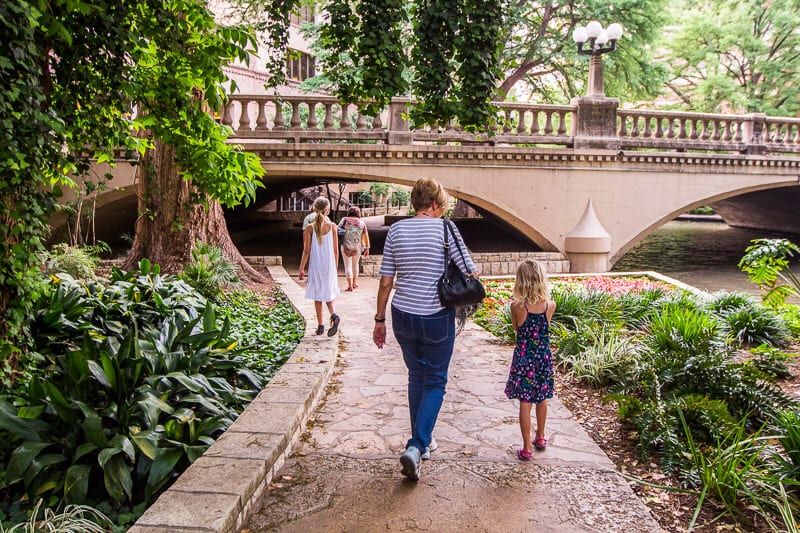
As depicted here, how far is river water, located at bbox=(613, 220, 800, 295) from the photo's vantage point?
16312 millimetres

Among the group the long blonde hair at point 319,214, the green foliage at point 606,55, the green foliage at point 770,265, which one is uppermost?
the green foliage at point 606,55

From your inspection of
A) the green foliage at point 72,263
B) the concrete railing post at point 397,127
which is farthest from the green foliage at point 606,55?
the green foliage at point 72,263

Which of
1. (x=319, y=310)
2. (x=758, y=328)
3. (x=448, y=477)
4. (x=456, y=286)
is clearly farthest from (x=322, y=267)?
(x=758, y=328)

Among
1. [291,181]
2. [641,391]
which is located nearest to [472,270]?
[641,391]

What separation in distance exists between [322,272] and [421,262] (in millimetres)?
3108

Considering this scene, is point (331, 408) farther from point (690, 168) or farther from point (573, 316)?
point (690, 168)

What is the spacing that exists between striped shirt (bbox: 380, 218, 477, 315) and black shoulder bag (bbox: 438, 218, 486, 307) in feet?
0.09

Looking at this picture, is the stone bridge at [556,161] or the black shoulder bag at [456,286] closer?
the black shoulder bag at [456,286]

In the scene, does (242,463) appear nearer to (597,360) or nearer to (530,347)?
(530,347)

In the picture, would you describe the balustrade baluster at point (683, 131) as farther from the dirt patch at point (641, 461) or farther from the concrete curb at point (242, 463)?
the concrete curb at point (242, 463)

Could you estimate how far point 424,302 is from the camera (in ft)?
12.6

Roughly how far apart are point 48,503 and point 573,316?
593 centimetres

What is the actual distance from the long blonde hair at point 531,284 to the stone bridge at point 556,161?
9.78 metres

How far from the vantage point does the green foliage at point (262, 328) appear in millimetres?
5953
